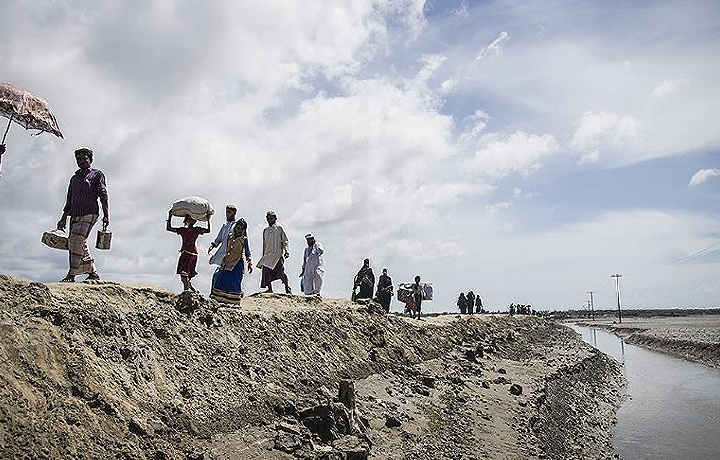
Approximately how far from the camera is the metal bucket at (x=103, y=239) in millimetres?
8281

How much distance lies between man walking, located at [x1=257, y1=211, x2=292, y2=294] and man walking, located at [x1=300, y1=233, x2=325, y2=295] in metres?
1.62

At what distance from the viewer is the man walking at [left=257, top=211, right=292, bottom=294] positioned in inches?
516

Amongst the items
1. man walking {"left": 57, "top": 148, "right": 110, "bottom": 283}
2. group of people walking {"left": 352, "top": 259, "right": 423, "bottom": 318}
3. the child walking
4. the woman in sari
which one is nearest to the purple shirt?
man walking {"left": 57, "top": 148, "right": 110, "bottom": 283}

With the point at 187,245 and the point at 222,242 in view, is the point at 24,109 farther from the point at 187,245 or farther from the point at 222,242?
the point at 222,242

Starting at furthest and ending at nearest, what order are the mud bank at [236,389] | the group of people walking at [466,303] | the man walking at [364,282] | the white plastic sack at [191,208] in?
1. the group of people walking at [466,303]
2. the man walking at [364,282]
3. the white plastic sack at [191,208]
4. the mud bank at [236,389]

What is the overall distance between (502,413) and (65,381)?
9347 mm

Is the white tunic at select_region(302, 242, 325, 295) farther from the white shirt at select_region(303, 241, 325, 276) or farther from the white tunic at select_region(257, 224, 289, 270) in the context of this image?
the white tunic at select_region(257, 224, 289, 270)

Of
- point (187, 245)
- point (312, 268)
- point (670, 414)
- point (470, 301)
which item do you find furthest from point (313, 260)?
point (470, 301)

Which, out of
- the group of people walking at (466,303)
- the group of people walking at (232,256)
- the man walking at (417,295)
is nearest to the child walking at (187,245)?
the group of people walking at (232,256)

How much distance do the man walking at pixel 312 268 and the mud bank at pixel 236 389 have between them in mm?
1219

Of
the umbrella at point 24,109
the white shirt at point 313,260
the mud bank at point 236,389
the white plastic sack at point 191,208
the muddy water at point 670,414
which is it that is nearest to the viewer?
the mud bank at point 236,389

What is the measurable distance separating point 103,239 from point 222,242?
2943 millimetres

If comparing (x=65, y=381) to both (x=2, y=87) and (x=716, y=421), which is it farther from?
(x=716, y=421)

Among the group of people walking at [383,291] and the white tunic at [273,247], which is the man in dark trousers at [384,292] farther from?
the white tunic at [273,247]
